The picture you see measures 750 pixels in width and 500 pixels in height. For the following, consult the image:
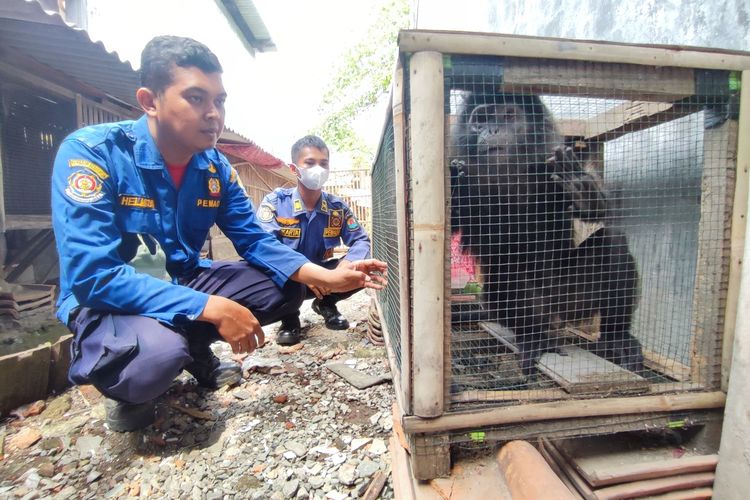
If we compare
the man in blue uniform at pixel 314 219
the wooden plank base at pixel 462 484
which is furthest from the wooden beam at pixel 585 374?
the man in blue uniform at pixel 314 219

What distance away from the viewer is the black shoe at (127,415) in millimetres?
1812

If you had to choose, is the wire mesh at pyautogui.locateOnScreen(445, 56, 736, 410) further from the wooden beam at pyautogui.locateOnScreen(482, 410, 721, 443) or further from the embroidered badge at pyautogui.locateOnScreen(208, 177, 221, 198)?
the embroidered badge at pyautogui.locateOnScreen(208, 177, 221, 198)

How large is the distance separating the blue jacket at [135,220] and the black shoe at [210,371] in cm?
48

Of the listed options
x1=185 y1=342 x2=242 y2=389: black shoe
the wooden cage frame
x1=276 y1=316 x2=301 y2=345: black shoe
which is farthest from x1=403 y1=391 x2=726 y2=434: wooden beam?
x1=276 y1=316 x2=301 y2=345: black shoe

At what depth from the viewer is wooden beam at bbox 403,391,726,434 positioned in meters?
1.27

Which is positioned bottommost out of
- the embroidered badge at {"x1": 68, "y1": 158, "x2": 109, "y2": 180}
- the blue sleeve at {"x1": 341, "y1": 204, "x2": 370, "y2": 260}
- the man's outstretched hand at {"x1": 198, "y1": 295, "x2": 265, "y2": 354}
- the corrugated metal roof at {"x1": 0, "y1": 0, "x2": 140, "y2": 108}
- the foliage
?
A: the man's outstretched hand at {"x1": 198, "y1": 295, "x2": 265, "y2": 354}

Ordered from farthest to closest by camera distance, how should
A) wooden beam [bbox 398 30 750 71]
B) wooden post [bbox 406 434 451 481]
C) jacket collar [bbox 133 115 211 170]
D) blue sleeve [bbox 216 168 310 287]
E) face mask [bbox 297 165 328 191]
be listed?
face mask [bbox 297 165 328 191] → blue sleeve [bbox 216 168 310 287] → jacket collar [bbox 133 115 211 170] → wooden post [bbox 406 434 451 481] → wooden beam [bbox 398 30 750 71]

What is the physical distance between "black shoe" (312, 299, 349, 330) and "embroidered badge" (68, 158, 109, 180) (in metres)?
2.23

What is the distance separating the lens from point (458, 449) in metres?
1.44

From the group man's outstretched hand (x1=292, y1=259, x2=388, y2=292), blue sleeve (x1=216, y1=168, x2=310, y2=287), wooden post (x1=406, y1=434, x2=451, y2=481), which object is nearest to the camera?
wooden post (x1=406, y1=434, x2=451, y2=481)

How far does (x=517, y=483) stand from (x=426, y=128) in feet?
3.65

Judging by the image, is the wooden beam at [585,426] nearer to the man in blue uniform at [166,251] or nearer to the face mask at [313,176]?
the man in blue uniform at [166,251]

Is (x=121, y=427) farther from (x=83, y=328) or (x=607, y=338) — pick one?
(x=607, y=338)

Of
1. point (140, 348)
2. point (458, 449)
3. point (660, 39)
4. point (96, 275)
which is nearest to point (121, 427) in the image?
point (140, 348)
